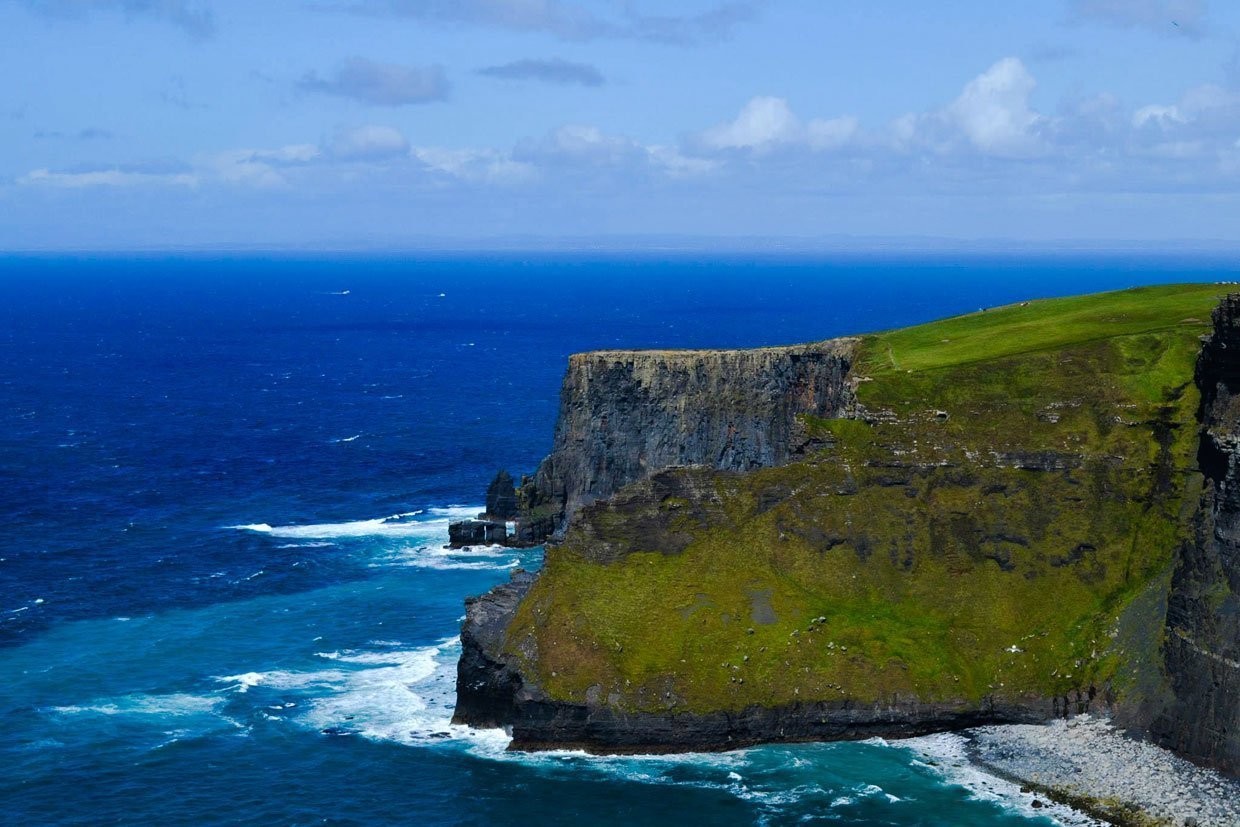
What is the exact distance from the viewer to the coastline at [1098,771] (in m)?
71.8

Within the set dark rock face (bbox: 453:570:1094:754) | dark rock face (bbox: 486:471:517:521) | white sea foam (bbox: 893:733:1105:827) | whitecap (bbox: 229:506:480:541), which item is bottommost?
white sea foam (bbox: 893:733:1105:827)

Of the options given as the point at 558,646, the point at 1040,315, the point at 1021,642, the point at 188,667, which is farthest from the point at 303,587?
the point at 1040,315

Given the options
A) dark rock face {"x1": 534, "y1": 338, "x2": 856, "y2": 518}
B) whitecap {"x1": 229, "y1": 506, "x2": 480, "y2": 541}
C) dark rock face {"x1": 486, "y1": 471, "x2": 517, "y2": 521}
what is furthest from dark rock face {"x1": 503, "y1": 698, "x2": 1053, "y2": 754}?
dark rock face {"x1": 486, "y1": 471, "x2": 517, "y2": 521}

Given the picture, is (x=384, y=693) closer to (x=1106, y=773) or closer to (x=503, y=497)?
(x=1106, y=773)

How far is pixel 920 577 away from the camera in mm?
91438

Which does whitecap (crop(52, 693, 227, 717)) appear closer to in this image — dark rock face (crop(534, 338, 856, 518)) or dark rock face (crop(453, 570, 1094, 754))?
dark rock face (crop(453, 570, 1094, 754))

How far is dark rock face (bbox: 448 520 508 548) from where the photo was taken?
128500mm

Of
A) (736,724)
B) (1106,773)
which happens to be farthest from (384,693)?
(1106,773)

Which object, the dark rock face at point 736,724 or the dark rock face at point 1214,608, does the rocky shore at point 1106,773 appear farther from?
the dark rock face at point 1214,608

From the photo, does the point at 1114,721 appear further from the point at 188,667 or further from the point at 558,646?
the point at 188,667

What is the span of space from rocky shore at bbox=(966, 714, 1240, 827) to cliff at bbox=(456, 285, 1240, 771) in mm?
1548

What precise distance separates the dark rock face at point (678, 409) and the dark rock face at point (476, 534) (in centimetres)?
577

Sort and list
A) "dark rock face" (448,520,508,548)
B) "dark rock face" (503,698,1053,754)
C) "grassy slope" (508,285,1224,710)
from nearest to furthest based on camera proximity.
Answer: "dark rock face" (503,698,1053,754)
"grassy slope" (508,285,1224,710)
"dark rock face" (448,520,508,548)

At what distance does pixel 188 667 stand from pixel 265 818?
82.4 ft
